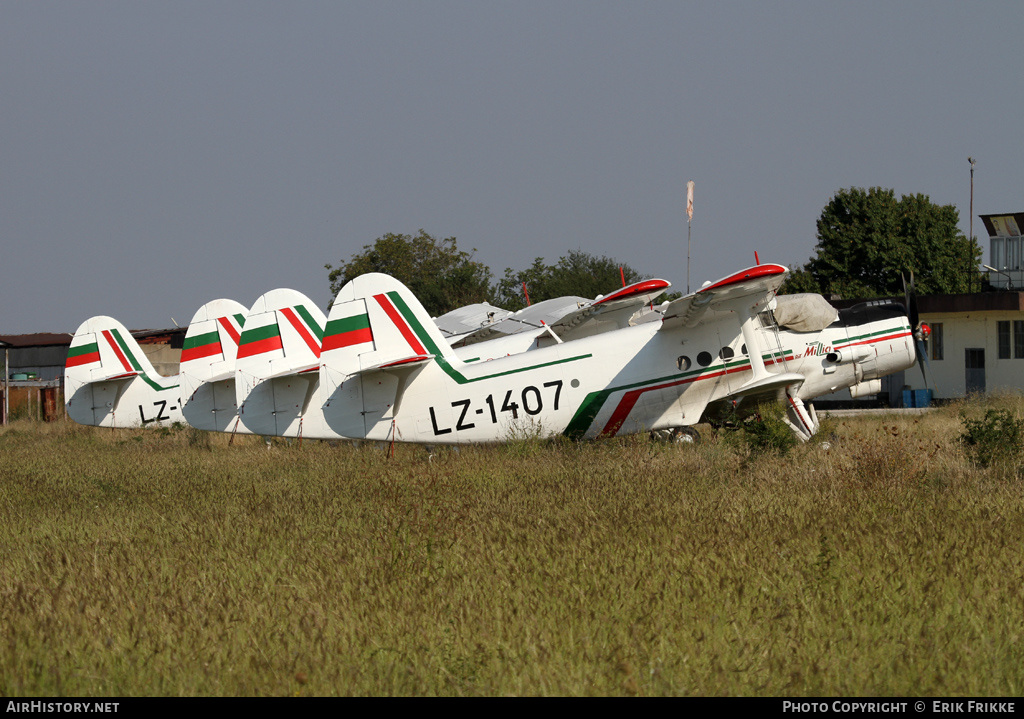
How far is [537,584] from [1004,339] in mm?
28177

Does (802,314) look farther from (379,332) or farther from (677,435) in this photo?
(379,332)

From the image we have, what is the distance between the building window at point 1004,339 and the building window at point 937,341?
1835 mm

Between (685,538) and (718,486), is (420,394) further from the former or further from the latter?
(685,538)

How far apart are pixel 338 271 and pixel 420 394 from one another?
59392 millimetres

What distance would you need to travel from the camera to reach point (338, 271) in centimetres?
7188

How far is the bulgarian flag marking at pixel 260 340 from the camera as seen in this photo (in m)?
17.0

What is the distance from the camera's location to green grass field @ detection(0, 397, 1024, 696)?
4.30 m

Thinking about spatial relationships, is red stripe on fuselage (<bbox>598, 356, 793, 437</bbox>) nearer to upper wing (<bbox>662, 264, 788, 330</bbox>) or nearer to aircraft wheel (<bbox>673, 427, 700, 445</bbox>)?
upper wing (<bbox>662, 264, 788, 330</bbox>)

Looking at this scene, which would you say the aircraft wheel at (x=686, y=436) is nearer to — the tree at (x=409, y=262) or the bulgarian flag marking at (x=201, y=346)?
the bulgarian flag marking at (x=201, y=346)

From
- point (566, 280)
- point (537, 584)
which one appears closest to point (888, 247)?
point (566, 280)

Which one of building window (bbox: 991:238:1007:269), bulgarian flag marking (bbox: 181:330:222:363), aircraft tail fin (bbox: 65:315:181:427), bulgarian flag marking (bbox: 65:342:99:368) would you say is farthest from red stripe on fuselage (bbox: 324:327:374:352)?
building window (bbox: 991:238:1007:269)

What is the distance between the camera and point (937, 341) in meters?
31.0

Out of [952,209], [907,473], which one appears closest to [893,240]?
[952,209]

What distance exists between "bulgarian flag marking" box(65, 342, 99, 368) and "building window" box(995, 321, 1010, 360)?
26.6 metres
